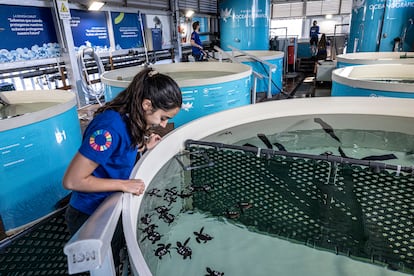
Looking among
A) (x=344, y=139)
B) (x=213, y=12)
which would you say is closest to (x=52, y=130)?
(x=344, y=139)

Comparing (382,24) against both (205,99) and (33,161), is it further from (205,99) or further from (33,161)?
(33,161)

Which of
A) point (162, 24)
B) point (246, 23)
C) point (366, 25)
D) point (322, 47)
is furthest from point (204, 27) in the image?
point (366, 25)

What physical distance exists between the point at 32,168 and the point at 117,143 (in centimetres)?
174

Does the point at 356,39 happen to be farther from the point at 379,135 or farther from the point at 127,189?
the point at 127,189

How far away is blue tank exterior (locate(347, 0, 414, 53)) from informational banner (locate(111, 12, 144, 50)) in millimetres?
5969

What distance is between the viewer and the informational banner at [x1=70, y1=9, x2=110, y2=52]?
6.11 m

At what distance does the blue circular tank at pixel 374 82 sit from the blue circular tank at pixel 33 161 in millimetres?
3022

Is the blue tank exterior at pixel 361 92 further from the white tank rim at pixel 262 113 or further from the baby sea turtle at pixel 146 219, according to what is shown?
the baby sea turtle at pixel 146 219

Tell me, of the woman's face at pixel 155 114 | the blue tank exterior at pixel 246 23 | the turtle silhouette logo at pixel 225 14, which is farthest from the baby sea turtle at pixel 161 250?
the turtle silhouette logo at pixel 225 14

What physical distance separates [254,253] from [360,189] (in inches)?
24.7

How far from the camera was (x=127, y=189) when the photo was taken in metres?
0.99

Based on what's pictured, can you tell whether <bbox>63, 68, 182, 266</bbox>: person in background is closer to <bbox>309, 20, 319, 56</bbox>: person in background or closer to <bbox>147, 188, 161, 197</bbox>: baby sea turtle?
<bbox>147, 188, 161, 197</bbox>: baby sea turtle

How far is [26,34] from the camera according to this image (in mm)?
5090

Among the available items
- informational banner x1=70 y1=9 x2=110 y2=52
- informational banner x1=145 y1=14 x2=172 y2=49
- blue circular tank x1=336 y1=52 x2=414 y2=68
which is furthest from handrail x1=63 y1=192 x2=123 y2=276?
informational banner x1=145 y1=14 x2=172 y2=49
